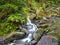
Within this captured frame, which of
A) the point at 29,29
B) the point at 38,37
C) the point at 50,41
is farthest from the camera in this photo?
the point at 29,29

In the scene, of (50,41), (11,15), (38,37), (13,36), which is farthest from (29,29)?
(50,41)

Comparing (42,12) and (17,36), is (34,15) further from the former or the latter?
(17,36)

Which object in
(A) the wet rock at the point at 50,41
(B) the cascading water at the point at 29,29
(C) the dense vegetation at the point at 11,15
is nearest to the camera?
(A) the wet rock at the point at 50,41

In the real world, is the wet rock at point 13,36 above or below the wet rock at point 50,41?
below

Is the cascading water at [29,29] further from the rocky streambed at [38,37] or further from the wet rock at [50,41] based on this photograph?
the wet rock at [50,41]

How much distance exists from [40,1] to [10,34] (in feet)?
28.9

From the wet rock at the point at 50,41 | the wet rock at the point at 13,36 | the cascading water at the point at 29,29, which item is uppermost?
the wet rock at the point at 50,41

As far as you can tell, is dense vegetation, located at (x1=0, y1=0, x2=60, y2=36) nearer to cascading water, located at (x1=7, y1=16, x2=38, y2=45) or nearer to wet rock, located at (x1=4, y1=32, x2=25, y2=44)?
cascading water, located at (x1=7, y1=16, x2=38, y2=45)

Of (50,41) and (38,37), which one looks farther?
(38,37)

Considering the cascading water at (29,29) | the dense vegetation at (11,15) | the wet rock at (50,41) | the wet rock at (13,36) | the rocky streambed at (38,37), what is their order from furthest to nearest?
the dense vegetation at (11,15), the cascading water at (29,29), the wet rock at (13,36), the rocky streambed at (38,37), the wet rock at (50,41)

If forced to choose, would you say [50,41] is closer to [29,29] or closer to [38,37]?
[38,37]

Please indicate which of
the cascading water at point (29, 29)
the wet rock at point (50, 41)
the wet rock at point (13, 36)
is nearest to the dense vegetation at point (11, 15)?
the cascading water at point (29, 29)

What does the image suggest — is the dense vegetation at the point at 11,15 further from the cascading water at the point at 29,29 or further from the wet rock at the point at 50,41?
the wet rock at the point at 50,41

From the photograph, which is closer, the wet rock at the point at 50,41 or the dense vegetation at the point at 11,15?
the wet rock at the point at 50,41
